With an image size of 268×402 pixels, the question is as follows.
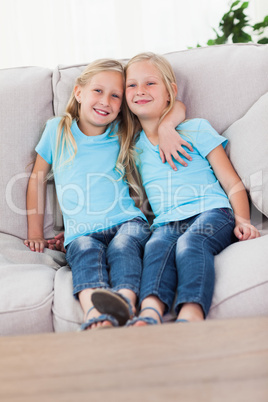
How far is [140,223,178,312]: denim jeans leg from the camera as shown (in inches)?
44.2

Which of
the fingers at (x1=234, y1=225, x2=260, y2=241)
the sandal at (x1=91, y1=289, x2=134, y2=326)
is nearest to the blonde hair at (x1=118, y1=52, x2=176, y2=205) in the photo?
the fingers at (x1=234, y1=225, x2=260, y2=241)

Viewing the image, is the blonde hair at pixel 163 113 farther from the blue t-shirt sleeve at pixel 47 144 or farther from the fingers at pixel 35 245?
the fingers at pixel 35 245

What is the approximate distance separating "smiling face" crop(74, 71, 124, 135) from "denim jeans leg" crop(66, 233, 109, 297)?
46cm

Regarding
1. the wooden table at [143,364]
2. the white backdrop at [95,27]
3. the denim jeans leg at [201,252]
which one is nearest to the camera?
the wooden table at [143,364]

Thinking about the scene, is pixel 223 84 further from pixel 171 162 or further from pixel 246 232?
pixel 246 232

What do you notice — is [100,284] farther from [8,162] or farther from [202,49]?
[202,49]

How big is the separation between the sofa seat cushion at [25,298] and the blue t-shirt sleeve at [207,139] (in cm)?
68

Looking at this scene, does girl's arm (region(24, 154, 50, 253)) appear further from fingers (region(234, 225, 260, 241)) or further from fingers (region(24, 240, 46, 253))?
fingers (region(234, 225, 260, 241))

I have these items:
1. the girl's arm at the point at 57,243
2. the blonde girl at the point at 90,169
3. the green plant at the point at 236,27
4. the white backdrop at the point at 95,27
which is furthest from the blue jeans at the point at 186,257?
the white backdrop at the point at 95,27

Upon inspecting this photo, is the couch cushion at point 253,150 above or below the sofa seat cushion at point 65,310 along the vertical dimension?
above

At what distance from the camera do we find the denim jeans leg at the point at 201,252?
1.08 metres

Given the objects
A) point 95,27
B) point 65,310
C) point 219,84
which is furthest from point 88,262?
point 95,27

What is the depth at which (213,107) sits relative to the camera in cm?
162

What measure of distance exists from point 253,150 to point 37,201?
79 centimetres
